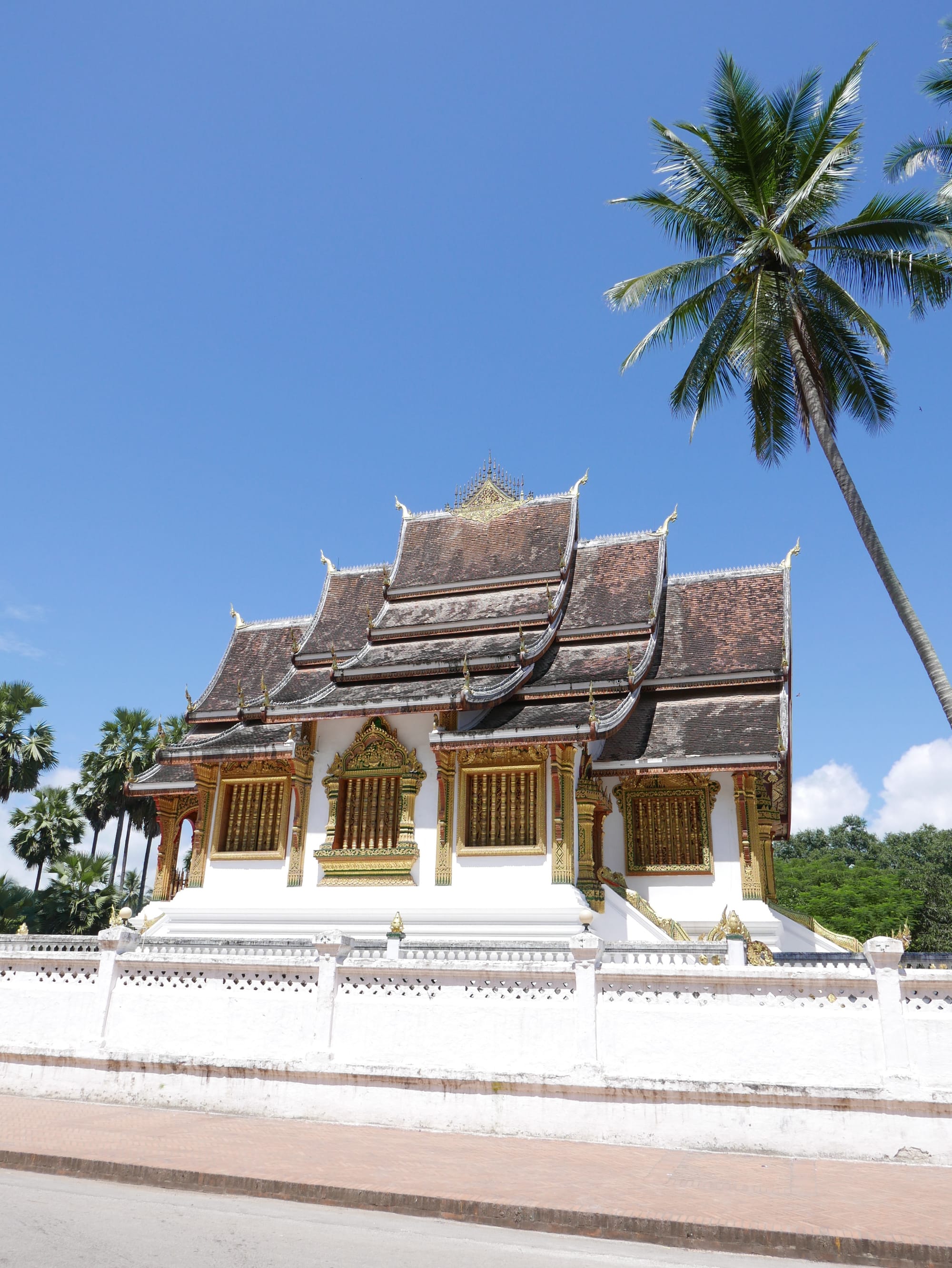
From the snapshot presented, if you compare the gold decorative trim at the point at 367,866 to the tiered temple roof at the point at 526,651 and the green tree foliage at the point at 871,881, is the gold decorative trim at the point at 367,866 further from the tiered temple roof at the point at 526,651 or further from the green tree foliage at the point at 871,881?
the green tree foliage at the point at 871,881

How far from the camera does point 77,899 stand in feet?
83.5

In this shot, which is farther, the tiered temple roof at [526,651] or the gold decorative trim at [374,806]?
the tiered temple roof at [526,651]

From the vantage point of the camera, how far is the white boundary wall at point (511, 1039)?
826 cm

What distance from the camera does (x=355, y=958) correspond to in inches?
393

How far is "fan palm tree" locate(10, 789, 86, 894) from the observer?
28672mm

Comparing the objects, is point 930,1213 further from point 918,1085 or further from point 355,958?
point 355,958

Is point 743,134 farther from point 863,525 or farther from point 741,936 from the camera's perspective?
point 741,936

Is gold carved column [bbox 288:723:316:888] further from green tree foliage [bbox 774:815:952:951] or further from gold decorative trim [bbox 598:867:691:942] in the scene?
green tree foliage [bbox 774:815:952:951]

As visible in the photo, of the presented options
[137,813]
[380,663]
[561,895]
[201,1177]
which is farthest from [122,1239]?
[137,813]

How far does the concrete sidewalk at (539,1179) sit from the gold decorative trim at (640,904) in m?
7.53

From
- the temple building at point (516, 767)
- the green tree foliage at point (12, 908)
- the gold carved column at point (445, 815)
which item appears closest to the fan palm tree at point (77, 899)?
the green tree foliage at point (12, 908)

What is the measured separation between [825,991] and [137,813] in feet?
93.8

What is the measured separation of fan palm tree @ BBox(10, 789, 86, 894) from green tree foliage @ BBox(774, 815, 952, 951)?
22.9m

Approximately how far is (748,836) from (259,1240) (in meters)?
12.5
